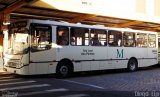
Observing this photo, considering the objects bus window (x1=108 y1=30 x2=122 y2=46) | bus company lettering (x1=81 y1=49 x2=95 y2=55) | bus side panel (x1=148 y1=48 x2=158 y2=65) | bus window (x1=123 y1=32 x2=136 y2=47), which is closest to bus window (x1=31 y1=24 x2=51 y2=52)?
bus company lettering (x1=81 y1=49 x2=95 y2=55)

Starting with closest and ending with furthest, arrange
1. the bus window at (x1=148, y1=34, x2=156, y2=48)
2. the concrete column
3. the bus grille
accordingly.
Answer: the bus grille, the bus window at (x1=148, y1=34, x2=156, y2=48), the concrete column

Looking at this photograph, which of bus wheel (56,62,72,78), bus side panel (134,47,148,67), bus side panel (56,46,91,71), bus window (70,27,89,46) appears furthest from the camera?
bus side panel (134,47,148,67)

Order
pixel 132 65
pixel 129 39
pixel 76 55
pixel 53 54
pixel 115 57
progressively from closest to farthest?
pixel 53 54, pixel 76 55, pixel 115 57, pixel 129 39, pixel 132 65

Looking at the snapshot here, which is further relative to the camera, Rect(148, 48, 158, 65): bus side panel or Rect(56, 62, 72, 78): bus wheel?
Rect(148, 48, 158, 65): bus side panel

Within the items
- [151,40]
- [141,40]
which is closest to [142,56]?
[141,40]

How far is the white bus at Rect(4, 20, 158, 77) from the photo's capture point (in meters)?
15.9

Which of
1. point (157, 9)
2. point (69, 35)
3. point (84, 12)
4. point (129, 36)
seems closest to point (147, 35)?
point (129, 36)

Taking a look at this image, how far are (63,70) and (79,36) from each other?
A: 82.7 inches

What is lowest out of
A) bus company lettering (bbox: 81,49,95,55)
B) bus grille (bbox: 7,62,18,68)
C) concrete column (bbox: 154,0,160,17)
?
bus grille (bbox: 7,62,18,68)

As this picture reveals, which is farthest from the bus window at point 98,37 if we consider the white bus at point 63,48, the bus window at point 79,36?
the bus window at point 79,36

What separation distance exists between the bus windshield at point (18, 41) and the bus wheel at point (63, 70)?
2040mm

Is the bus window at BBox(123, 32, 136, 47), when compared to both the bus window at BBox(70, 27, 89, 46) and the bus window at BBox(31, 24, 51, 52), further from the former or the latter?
the bus window at BBox(31, 24, 51, 52)

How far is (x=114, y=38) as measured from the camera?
2012 centimetres

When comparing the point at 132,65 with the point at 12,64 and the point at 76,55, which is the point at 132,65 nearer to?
the point at 76,55
